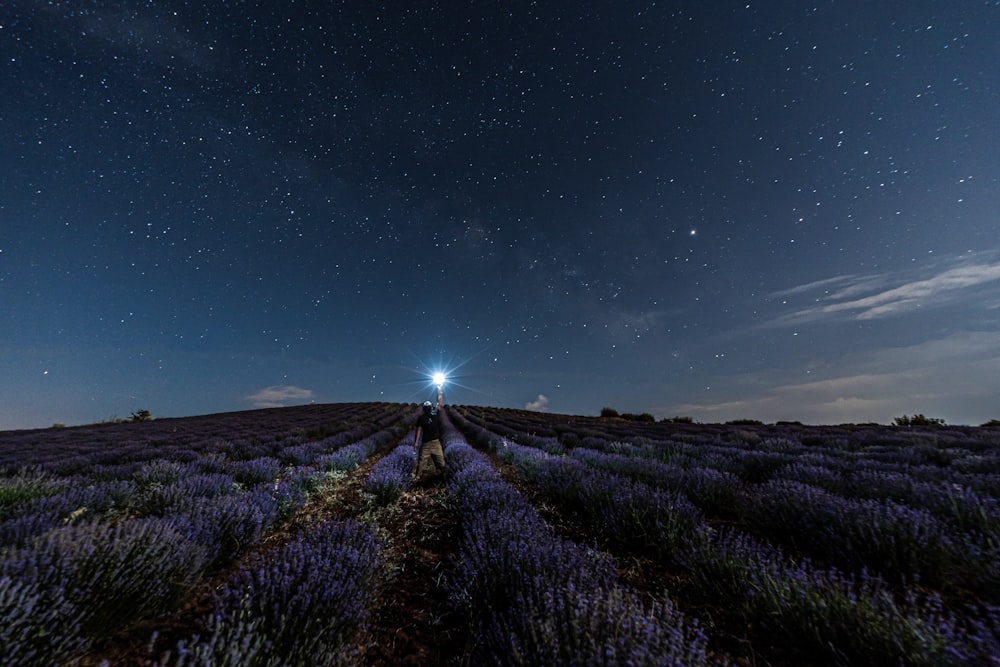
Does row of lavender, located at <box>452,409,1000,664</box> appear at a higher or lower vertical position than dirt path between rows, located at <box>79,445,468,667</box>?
higher

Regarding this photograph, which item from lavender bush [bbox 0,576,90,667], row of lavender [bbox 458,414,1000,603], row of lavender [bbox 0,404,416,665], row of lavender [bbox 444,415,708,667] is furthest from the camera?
row of lavender [bbox 458,414,1000,603]

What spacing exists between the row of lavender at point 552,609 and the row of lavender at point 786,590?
1.41 feet

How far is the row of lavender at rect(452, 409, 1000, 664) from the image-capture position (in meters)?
1.53

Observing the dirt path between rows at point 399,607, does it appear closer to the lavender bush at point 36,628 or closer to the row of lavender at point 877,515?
the lavender bush at point 36,628

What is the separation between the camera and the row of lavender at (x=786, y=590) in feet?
5.03

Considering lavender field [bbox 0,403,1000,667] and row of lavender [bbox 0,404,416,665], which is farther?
row of lavender [bbox 0,404,416,665]

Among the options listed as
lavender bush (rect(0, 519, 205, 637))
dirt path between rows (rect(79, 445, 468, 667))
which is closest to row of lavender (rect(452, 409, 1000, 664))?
dirt path between rows (rect(79, 445, 468, 667))

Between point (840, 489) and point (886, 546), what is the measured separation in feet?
6.41

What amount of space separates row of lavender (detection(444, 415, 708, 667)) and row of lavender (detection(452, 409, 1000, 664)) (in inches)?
16.9

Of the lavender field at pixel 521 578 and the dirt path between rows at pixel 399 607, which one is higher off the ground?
the lavender field at pixel 521 578

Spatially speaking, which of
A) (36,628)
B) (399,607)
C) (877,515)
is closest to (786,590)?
(877,515)

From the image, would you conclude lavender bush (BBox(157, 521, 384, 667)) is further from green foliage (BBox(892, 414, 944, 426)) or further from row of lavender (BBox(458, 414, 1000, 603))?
green foliage (BBox(892, 414, 944, 426))

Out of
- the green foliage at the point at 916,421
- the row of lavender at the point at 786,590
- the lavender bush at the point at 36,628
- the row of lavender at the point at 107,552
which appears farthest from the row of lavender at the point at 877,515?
the green foliage at the point at 916,421

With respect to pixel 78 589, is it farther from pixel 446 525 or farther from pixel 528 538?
pixel 446 525
